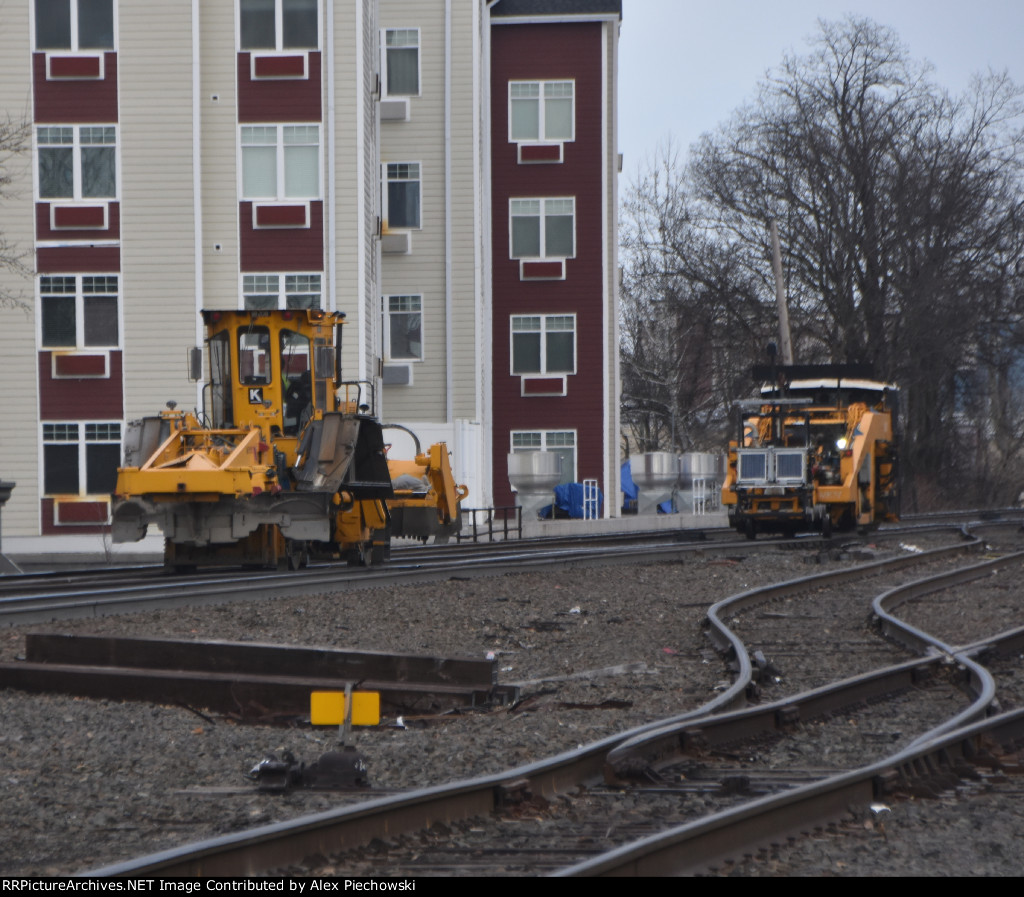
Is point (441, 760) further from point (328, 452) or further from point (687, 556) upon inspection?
point (687, 556)

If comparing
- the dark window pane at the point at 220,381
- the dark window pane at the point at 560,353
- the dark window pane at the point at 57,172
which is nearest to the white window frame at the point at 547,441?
Result: the dark window pane at the point at 560,353

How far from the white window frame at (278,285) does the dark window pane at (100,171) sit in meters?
3.32

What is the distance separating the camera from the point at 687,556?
21.3 meters

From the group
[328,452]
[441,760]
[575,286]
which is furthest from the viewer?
[575,286]

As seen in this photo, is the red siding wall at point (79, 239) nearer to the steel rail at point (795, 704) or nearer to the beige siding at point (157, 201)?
the beige siding at point (157, 201)

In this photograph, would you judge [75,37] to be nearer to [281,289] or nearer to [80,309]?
[80,309]

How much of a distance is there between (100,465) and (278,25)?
9.99 m

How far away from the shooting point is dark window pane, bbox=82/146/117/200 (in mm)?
30391

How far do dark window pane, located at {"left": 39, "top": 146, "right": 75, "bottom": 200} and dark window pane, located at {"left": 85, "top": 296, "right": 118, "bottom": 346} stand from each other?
7.51 feet

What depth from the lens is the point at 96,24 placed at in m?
30.4

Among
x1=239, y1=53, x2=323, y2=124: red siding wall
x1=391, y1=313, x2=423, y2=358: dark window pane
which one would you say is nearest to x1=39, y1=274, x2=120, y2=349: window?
x1=239, y1=53, x2=323, y2=124: red siding wall

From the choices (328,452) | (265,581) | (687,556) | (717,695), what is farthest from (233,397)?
(717,695)

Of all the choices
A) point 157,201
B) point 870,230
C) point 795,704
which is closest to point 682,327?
point 870,230

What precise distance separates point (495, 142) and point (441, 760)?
34.1 m
